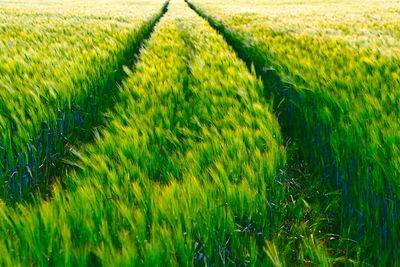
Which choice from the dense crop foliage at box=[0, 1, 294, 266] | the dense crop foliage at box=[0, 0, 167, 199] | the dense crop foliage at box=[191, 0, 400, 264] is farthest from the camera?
the dense crop foliage at box=[0, 0, 167, 199]

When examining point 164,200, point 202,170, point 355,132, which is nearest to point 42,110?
point 202,170

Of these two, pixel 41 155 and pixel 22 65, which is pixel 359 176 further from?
pixel 22 65

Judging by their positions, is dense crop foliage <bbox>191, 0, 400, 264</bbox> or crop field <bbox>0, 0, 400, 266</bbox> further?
dense crop foliage <bbox>191, 0, 400, 264</bbox>

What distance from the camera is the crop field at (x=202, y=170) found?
2.47ft

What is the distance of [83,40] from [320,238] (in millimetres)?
3642

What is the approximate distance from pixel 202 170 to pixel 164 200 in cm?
27

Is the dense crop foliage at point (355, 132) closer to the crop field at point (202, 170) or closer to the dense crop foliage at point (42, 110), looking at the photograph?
the crop field at point (202, 170)

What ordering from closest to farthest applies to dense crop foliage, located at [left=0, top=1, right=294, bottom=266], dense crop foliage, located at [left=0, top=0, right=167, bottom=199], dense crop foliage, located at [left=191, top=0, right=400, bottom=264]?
dense crop foliage, located at [left=0, top=1, right=294, bottom=266]
dense crop foliage, located at [left=191, top=0, right=400, bottom=264]
dense crop foliage, located at [left=0, top=0, right=167, bottom=199]

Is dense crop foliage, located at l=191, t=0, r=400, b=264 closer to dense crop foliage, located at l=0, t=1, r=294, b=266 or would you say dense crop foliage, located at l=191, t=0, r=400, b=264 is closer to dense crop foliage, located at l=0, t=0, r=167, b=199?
dense crop foliage, located at l=0, t=1, r=294, b=266

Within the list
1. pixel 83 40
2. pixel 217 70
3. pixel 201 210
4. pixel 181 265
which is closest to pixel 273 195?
pixel 201 210

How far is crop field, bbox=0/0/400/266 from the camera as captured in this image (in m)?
0.75

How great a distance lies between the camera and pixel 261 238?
0.92 m

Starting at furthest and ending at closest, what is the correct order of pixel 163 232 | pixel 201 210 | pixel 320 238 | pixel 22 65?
pixel 22 65, pixel 320 238, pixel 201 210, pixel 163 232

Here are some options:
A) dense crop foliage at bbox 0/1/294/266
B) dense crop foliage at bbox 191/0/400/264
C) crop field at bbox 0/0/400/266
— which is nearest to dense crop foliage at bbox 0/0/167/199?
crop field at bbox 0/0/400/266
